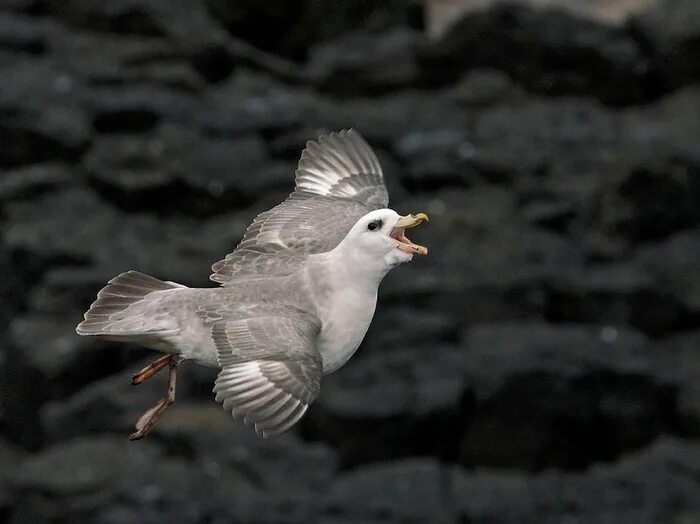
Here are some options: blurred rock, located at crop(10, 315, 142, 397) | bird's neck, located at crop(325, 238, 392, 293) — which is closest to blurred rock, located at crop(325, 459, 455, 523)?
blurred rock, located at crop(10, 315, 142, 397)

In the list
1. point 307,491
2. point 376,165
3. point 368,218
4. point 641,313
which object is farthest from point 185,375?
point 368,218

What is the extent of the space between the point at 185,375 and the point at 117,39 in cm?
591

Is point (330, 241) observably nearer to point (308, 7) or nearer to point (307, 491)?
point (307, 491)

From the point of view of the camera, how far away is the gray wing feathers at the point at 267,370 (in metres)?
6.37

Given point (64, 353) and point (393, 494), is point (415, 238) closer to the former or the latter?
point (393, 494)

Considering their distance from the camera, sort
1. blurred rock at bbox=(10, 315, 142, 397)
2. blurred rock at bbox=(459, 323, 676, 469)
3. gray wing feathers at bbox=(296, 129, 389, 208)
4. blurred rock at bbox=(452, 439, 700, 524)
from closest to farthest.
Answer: gray wing feathers at bbox=(296, 129, 389, 208) → blurred rock at bbox=(452, 439, 700, 524) → blurred rock at bbox=(459, 323, 676, 469) → blurred rock at bbox=(10, 315, 142, 397)

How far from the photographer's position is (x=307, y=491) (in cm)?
1541

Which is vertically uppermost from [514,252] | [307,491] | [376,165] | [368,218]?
[368,218]

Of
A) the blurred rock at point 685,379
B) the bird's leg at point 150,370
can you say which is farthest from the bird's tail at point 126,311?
the blurred rock at point 685,379

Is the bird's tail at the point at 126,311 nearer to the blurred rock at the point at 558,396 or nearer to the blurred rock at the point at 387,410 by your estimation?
the blurred rock at the point at 387,410

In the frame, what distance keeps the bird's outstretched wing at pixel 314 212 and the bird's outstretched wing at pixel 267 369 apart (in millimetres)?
676

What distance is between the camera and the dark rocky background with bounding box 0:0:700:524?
15.6 metres

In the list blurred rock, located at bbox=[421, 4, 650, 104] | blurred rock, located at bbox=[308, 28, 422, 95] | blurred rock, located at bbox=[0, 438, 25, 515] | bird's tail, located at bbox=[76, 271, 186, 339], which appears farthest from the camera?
blurred rock, located at bbox=[308, 28, 422, 95]

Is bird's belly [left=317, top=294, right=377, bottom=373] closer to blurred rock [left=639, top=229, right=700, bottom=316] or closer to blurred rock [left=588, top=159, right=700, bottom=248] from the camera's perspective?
blurred rock [left=639, top=229, right=700, bottom=316]
